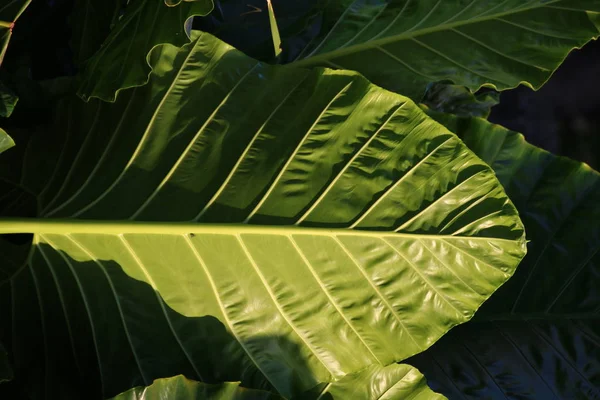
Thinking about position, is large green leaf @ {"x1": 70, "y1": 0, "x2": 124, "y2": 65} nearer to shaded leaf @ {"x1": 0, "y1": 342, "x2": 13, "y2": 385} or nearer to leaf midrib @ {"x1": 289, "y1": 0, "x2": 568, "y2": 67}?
leaf midrib @ {"x1": 289, "y1": 0, "x2": 568, "y2": 67}

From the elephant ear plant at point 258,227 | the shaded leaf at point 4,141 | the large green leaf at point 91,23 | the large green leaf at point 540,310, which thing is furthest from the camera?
the large green leaf at point 540,310

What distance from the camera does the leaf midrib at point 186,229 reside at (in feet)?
2.71

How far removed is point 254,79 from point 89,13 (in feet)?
1.12

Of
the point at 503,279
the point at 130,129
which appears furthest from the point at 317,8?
the point at 503,279

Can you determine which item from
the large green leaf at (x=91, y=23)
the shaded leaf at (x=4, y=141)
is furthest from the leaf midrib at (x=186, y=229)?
the large green leaf at (x=91, y=23)

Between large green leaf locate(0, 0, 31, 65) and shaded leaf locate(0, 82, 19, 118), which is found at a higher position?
large green leaf locate(0, 0, 31, 65)

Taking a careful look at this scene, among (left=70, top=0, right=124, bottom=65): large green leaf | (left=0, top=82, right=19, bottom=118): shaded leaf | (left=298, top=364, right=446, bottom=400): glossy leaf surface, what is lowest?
(left=298, top=364, right=446, bottom=400): glossy leaf surface

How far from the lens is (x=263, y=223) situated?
84cm

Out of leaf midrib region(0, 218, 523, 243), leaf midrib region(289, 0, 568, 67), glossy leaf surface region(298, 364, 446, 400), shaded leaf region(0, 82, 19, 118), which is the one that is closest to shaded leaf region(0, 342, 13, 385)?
leaf midrib region(0, 218, 523, 243)

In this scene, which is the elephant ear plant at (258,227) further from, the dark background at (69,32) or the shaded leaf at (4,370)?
the dark background at (69,32)

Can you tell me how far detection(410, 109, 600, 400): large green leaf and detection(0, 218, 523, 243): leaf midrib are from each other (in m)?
0.30

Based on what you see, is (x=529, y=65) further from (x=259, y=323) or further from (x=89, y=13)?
(x=89, y=13)

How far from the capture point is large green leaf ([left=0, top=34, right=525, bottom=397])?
838mm

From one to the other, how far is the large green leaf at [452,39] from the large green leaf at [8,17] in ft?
1.50
